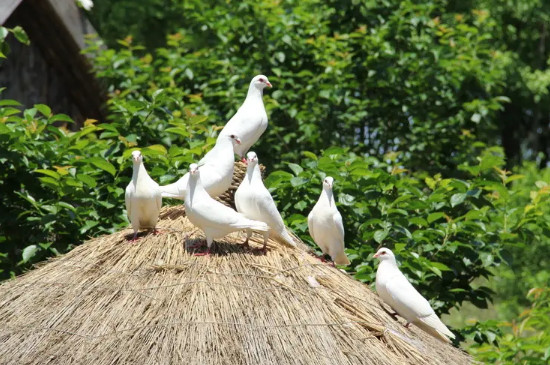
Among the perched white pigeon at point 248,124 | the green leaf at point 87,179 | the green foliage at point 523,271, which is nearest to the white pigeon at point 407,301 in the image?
the perched white pigeon at point 248,124

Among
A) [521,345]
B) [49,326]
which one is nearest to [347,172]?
[521,345]

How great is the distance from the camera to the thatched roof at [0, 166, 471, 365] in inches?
A: 195

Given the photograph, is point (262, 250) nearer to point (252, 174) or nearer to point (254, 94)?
point (252, 174)

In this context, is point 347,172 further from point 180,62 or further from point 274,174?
point 180,62

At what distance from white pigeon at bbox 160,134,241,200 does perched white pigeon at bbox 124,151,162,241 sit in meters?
0.28

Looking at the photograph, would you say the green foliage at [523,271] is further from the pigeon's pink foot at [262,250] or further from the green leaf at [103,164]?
the pigeon's pink foot at [262,250]

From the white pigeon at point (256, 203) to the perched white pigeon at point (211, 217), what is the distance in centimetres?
15

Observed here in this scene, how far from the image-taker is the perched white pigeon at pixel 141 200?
19.6 ft

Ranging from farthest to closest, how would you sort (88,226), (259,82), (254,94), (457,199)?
(457,199), (88,226), (259,82), (254,94)

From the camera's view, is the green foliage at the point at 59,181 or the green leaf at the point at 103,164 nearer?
the green leaf at the point at 103,164

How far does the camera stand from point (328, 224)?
247 inches

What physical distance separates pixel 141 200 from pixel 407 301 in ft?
6.01

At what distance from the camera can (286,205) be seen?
8.52 metres

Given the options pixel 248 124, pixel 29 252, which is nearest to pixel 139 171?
pixel 248 124
